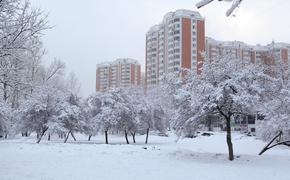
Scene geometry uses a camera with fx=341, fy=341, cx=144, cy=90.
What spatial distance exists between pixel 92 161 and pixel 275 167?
30.0 ft

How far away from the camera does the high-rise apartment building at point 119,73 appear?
394ft

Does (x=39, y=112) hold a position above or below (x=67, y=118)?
above

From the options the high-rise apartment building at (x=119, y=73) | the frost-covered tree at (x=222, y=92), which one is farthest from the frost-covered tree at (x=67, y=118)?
the high-rise apartment building at (x=119, y=73)

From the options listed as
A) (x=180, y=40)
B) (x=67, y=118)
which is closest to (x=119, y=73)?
(x=180, y=40)

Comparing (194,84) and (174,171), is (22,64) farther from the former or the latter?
(194,84)

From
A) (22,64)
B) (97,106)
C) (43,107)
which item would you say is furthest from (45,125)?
(22,64)

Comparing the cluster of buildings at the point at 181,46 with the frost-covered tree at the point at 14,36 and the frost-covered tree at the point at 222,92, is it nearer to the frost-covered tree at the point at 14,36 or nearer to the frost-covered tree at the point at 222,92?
the frost-covered tree at the point at 222,92

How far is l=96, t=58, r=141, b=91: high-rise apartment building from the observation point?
120188mm

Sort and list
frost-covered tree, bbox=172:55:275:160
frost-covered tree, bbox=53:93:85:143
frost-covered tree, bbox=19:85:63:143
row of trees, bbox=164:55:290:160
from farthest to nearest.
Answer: frost-covered tree, bbox=53:93:85:143 → frost-covered tree, bbox=19:85:63:143 → row of trees, bbox=164:55:290:160 → frost-covered tree, bbox=172:55:275:160

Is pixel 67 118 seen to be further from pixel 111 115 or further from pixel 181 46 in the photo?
pixel 181 46

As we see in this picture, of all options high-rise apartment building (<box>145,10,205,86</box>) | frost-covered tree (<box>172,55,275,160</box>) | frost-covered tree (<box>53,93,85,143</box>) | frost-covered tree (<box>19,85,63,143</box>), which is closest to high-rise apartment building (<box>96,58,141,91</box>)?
high-rise apartment building (<box>145,10,205,86</box>)

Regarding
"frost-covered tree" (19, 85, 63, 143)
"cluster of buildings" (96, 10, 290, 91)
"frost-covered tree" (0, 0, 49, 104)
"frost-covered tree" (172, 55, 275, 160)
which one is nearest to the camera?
"frost-covered tree" (0, 0, 49, 104)

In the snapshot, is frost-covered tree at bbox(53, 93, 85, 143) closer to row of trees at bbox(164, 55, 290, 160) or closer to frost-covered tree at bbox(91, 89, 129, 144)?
frost-covered tree at bbox(91, 89, 129, 144)

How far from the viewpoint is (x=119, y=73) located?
12200 centimetres
